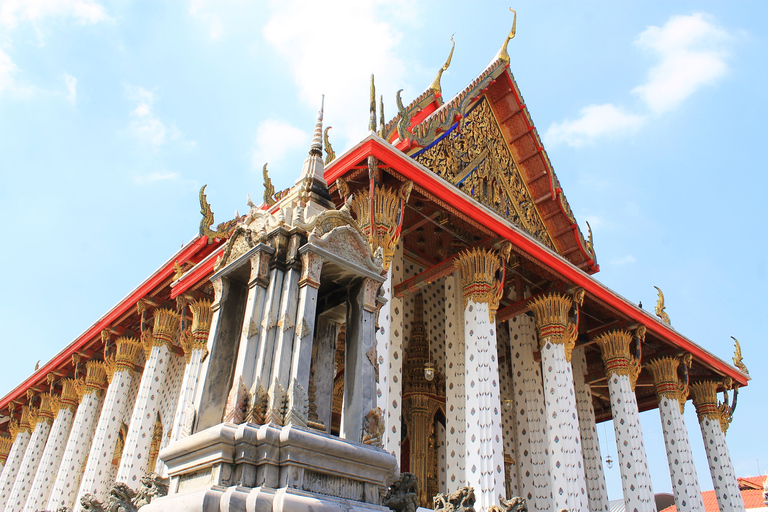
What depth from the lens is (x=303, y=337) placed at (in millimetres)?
2877

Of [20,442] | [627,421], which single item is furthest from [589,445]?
[20,442]

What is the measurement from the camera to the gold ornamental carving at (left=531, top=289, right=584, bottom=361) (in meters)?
9.32

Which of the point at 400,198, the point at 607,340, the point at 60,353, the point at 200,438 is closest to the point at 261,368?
the point at 200,438

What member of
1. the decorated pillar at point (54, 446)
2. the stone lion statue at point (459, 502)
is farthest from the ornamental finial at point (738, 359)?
the decorated pillar at point (54, 446)

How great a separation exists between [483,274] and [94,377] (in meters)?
9.63

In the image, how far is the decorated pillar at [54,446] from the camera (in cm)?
1302

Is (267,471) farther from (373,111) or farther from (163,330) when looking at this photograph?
(163,330)

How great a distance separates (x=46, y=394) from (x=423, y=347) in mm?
11265

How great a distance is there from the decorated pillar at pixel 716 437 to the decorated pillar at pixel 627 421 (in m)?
3.28

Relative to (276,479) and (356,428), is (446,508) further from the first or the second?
(276,479)

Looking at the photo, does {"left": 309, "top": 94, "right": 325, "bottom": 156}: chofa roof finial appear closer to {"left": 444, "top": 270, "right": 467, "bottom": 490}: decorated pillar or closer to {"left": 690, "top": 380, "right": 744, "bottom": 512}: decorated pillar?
{"left": 444, "top": 270, "right": 467, "bottom": 490}: decorated pillar

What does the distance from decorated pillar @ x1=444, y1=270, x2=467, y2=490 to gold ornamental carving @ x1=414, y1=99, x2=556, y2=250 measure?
1502 mm

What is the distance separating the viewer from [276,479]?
245 centimetres

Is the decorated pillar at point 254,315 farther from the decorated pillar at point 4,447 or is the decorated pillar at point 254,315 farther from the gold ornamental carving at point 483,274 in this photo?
the decorated pillar at point 4,447
